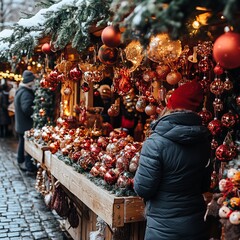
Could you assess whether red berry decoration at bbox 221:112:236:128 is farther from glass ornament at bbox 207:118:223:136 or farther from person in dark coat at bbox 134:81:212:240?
person in dark coat at bbox 134:81:212:240

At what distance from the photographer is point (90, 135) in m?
6.25

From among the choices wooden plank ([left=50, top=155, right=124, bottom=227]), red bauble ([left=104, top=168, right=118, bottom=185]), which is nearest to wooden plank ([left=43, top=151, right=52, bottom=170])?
wooden plank ([left=50, top=155, right=124, bottom=227])

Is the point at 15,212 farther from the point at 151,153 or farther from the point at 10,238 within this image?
the point at 151,153

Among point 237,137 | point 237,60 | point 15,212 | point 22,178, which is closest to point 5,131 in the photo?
point 22,178

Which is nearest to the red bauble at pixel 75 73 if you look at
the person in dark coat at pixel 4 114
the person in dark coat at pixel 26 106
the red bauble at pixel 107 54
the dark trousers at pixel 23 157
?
the red bauble at pixel 107 54

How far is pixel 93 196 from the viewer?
3.93 metres

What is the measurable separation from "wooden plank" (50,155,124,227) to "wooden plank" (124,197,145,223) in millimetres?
35

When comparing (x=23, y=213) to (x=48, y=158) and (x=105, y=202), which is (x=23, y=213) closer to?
(x=48, y=158)

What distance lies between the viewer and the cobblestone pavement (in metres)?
5.71

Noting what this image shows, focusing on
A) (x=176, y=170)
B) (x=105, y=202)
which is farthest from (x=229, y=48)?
(x=105, y=202)

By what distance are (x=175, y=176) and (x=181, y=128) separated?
36 centimetres

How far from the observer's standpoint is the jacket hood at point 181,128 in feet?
9.59

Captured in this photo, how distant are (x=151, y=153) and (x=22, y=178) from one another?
21.8 feet

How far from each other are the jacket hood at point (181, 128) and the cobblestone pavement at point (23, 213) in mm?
3273
